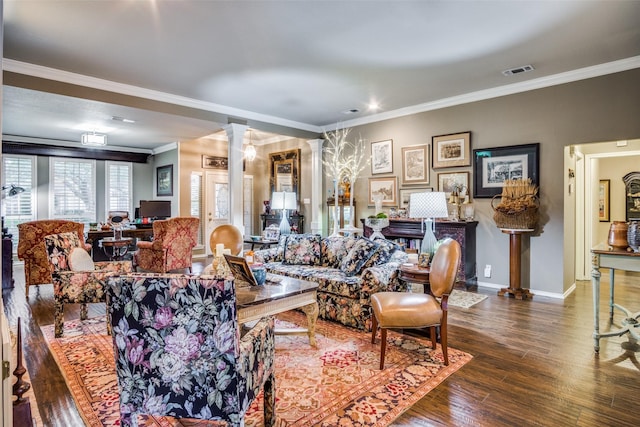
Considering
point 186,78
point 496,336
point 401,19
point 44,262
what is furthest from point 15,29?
point 496,336

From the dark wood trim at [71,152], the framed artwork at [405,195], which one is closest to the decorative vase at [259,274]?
the framed artwork at [405,195]

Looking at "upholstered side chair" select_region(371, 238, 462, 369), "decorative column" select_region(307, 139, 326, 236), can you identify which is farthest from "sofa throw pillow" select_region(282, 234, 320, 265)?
"decorative column" select_region(307, 139, 326, 236)

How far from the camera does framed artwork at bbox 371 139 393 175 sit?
20.4 ft

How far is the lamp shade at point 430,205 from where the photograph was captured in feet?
11.3

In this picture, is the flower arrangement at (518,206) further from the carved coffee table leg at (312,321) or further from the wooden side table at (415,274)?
the carved coffee table leg at (312,321)

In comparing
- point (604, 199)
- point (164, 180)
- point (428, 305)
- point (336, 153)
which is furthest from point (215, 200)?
point (604, 199)

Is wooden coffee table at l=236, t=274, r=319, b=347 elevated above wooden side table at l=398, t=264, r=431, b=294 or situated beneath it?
situated beneath

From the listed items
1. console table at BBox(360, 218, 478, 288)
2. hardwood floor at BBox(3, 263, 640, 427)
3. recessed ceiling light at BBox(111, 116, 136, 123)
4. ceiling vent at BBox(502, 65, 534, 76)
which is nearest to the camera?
hardwood floor at BBox(3, 263, 640, 427)

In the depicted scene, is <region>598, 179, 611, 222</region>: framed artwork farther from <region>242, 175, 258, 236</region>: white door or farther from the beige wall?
<region>242, 175, 258, 236</region>: white door

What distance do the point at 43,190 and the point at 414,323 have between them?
8.73 meters

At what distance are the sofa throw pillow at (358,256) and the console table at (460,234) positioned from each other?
149 cm

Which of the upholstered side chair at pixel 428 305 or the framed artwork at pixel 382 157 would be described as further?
the framed artwork at pixel 382 157

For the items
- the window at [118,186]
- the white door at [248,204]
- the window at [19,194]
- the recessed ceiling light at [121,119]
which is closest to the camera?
the recessed ceiling light at [121,119]

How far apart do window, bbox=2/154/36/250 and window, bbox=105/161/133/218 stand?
146 centimetres
